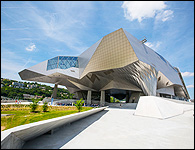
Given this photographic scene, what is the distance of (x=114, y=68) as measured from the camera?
21781mm

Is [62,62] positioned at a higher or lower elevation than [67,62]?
lower

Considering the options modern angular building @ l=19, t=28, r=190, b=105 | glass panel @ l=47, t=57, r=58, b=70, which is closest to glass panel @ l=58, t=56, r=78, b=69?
modern angular building @ l=19, t=28, r=190, b=105

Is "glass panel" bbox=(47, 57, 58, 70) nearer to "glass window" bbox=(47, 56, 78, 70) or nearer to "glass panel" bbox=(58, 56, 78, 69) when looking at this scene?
"glass window" bbox=(47, 56, 78, 70)

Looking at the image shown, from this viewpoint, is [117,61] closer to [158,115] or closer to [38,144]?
[158,115]

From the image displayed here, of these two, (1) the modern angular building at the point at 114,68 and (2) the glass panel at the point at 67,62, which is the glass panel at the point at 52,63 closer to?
(1) the modern angular building at the point at 114,68

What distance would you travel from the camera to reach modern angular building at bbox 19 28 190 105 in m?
19.0

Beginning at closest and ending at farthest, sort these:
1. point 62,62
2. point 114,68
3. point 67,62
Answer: point 114,68 → point 62,62 → point 67,62

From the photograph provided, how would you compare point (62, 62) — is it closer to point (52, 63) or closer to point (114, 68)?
point (52, 63)

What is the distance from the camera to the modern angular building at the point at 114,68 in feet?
62.3

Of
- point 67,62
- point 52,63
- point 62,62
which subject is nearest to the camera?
point 62,62

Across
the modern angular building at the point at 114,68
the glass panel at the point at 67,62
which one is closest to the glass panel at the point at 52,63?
the modern angular building at the point at 114,68

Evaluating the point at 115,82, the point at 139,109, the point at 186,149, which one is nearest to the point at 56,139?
the point at 186,149

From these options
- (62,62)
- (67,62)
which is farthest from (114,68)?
(62,62)

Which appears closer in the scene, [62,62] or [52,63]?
[62,62]
